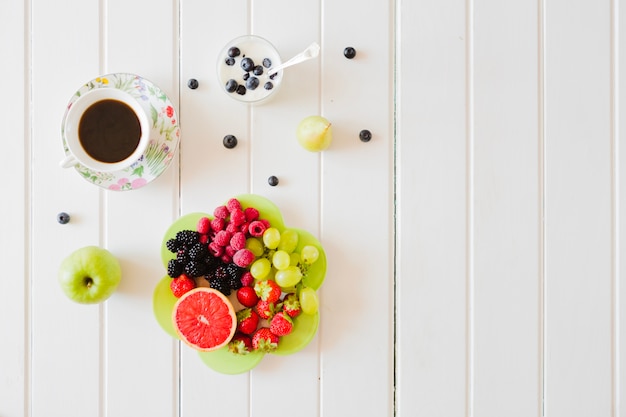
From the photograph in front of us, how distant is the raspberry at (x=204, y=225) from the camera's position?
0.86 m

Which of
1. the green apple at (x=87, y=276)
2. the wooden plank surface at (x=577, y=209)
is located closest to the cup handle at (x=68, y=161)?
the green apple at (x=87, y=276)

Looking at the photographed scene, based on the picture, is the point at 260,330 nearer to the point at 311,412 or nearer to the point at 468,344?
the point at 311,412

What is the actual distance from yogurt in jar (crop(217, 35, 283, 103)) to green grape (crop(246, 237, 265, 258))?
0.82ft

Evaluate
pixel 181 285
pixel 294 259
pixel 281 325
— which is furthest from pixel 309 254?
pixel 181 285

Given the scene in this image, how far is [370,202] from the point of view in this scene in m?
0.94

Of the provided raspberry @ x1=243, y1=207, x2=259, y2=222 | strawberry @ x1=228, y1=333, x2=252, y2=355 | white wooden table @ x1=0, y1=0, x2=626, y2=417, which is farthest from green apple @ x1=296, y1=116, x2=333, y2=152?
strawberry @ x1=228, y1=333, x2=252, y2=355

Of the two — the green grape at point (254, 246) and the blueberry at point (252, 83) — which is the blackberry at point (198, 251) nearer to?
the green grape at point (254, 246)

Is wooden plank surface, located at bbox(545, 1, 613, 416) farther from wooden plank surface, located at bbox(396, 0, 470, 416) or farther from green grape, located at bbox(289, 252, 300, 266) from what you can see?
green grape, located at bbox(289, 252, 300, 266)

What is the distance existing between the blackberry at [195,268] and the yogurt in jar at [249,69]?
303mm

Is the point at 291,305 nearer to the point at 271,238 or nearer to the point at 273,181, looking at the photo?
the point at 271,238

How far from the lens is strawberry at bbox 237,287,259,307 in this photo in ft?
2.84

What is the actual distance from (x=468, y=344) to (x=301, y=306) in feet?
1.15

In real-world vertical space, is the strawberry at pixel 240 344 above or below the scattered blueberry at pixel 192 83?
below

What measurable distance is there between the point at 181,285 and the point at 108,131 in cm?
30
